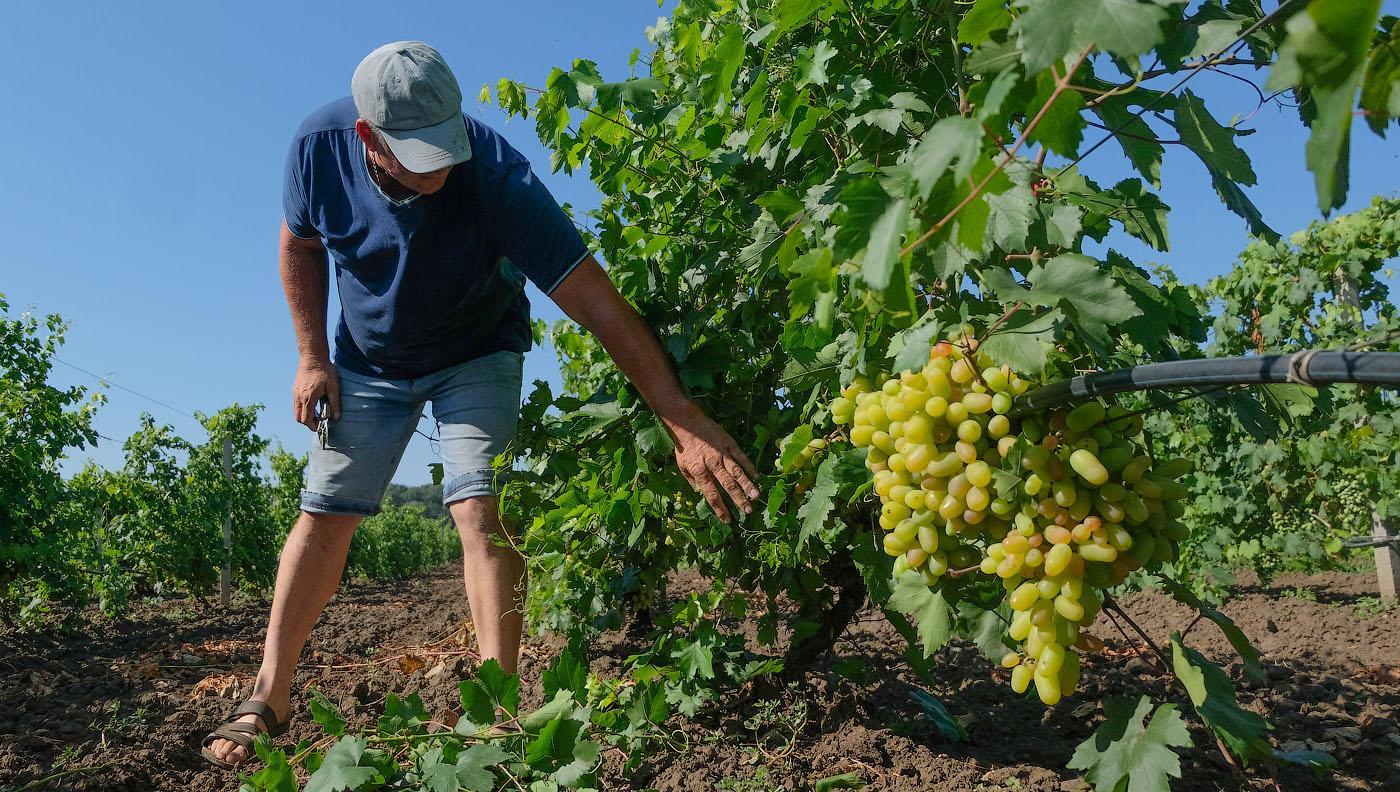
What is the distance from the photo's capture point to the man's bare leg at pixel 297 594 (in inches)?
120

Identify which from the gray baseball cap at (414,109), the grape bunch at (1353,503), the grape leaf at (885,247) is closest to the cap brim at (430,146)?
the gray baseball cap at (414,109)

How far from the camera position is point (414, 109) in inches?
101

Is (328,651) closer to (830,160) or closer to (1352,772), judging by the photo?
(830,160)

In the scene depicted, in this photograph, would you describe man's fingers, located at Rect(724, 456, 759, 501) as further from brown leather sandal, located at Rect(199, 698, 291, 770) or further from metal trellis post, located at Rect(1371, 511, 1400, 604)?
metal trellis post, located at Rect(1371, 511, 1400, 604)

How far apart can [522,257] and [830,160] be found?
38.7 inches

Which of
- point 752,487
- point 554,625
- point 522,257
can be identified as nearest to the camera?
point 752,487

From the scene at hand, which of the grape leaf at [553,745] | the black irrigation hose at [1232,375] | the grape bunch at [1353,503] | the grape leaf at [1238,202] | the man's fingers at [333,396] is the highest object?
the grape bunch at [1353,503]

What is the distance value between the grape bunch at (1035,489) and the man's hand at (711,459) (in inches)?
31.4

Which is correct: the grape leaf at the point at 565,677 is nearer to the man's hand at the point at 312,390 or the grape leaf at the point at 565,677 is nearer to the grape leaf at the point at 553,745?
the grape leaf at the point at 553,745

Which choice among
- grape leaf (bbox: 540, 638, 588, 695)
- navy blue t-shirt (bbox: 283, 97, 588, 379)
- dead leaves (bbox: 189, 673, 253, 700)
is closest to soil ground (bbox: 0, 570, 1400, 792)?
dead leaves (bbox: 189, 673, 253, 700)

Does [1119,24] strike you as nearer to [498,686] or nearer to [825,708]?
[498,686]

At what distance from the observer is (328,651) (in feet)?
16.9

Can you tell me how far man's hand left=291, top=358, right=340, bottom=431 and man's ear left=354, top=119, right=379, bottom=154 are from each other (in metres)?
0.83

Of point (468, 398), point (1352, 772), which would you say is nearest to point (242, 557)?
point (468, 398)
